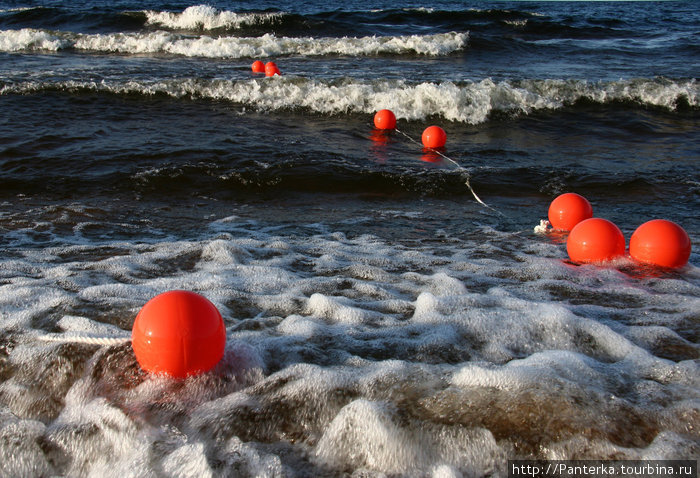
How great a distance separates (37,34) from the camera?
61.0 ft

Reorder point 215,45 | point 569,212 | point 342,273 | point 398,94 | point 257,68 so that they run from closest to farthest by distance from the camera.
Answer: point 342,273
point 569,212
point 398,94
point 257,68
point 215,45

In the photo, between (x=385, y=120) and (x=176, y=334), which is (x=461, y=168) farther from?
(x=176, y=334)

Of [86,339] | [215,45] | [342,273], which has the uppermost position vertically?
[215,45]

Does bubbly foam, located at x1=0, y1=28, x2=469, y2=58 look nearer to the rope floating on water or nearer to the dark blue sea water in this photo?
the dark blue sea water

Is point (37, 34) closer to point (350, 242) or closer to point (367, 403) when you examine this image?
point (350, 242)

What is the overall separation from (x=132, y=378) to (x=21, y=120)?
342 inches

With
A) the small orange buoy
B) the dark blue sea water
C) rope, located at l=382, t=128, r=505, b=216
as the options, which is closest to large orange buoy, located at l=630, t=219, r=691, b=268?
the dark blue sea water

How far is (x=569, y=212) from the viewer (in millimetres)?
6082

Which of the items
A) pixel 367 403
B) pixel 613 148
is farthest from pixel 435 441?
pixel 613 148

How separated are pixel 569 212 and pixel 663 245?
124cm

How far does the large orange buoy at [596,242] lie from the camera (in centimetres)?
511

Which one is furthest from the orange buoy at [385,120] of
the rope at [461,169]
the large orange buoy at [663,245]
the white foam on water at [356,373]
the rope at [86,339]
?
the rope at [86,339]

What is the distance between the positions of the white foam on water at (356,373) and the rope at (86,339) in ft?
0.18

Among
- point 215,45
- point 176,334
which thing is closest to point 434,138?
point 176,334
